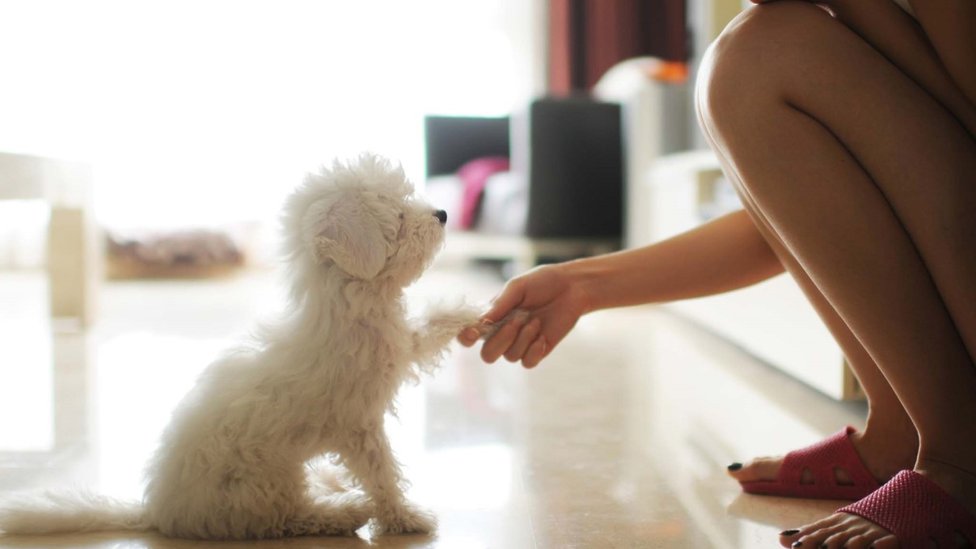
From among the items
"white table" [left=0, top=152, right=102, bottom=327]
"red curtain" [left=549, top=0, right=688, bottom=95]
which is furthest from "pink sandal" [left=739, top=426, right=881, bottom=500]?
"red curtain" [left=549, top=0, right=688, bottom=95]

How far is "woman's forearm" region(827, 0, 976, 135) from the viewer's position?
92cm

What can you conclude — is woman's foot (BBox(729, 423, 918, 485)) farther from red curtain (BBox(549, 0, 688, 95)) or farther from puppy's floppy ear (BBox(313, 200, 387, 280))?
red curtain (BBox(549, 0, 688, 95))

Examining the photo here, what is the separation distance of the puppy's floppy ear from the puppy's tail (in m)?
0.40

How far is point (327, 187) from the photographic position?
3.21 feet

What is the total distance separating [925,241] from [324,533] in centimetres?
76

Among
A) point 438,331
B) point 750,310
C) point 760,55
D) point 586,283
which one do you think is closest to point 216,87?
point 750,310

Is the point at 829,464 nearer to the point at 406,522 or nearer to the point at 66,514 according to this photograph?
the point at 406,522

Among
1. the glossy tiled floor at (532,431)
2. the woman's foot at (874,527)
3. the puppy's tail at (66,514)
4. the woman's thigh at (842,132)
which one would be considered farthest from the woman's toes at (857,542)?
the puppy's tail at (66,514)

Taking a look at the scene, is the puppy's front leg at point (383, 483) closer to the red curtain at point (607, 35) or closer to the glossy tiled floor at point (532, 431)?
the glossy tiled floor at point (532, 431)

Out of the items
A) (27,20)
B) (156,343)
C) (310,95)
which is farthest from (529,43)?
(156,343)

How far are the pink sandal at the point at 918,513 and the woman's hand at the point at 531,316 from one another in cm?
43

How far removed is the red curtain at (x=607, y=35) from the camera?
5816 millimetres

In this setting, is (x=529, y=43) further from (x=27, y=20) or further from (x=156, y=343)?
(x=156, y=343)

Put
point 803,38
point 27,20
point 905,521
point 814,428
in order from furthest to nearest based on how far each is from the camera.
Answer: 1. point 27,20
2. point 814,428
3. point 803,38
4. point 905,521
